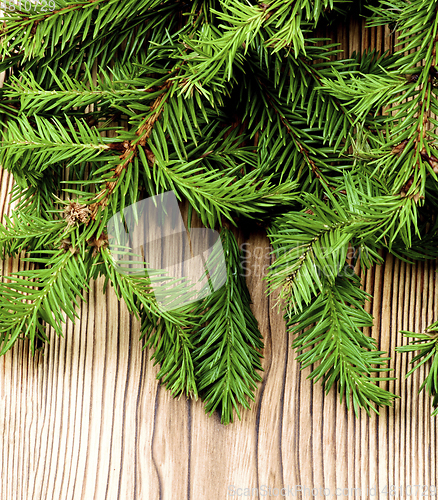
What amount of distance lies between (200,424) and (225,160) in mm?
303

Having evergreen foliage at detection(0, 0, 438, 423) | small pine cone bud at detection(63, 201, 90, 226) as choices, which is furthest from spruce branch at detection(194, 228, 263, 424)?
small pine cone bud at detection(63, 201, 90, 226)

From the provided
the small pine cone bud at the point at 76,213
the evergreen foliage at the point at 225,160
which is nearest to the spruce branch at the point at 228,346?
the evergreen foliage at the point at 225,160

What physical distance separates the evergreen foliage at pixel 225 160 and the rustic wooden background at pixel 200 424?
0.11 feet

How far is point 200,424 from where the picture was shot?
0.47 metres

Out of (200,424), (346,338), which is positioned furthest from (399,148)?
(200,424)

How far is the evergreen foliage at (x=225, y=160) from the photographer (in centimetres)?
33

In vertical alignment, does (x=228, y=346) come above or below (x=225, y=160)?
below

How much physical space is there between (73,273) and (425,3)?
36 centimetres

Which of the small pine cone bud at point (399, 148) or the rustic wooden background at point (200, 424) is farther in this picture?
the rustic wooden background at point (200, 424)

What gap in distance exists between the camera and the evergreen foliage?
327mm

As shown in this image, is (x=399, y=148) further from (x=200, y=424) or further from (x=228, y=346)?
(x=200, y=424)

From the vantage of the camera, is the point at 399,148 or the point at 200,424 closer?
the point at 399,148

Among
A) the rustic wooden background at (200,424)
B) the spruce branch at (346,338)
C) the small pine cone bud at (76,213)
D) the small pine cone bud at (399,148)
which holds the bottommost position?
the rustic wooden background at (200,424)

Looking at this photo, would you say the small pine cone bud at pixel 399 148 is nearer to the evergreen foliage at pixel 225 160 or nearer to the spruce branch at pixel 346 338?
the evergreen foliage at pixel 225 160
